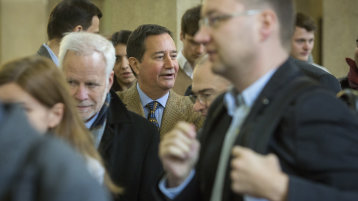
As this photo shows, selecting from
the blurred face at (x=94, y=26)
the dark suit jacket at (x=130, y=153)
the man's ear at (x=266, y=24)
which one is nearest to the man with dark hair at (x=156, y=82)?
the blurred face at (x=94, y=26)

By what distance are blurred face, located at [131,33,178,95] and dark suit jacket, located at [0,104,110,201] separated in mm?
2805

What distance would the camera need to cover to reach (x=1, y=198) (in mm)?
1234

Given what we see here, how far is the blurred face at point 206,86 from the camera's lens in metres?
3.11

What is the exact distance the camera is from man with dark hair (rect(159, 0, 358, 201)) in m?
1.67

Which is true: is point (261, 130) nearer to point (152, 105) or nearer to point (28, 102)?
point (28, 102)

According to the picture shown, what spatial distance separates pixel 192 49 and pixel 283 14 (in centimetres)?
309

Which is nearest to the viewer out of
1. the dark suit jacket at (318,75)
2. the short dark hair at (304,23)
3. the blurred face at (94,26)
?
the dark suit jacket at (318,75)

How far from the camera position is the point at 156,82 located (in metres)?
4.11

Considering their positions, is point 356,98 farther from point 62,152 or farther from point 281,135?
point 62,152

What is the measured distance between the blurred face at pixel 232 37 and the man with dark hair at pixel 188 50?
303 centimetres

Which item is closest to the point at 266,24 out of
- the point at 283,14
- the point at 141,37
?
the point at 283,14

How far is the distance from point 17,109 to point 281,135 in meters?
0.84

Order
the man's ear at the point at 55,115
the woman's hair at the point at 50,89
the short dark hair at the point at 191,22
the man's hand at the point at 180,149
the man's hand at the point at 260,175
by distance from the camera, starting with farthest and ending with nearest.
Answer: the short dark hair at the point at 191,22
the man's ear at the point at 55,115
the woman's hair at the point at 50,89
the man's hand at the point at 180,149
the man's hand at the point at 260,175

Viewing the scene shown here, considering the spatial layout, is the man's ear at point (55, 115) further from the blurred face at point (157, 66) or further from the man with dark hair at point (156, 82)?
the blurred face at point (157, 66)
